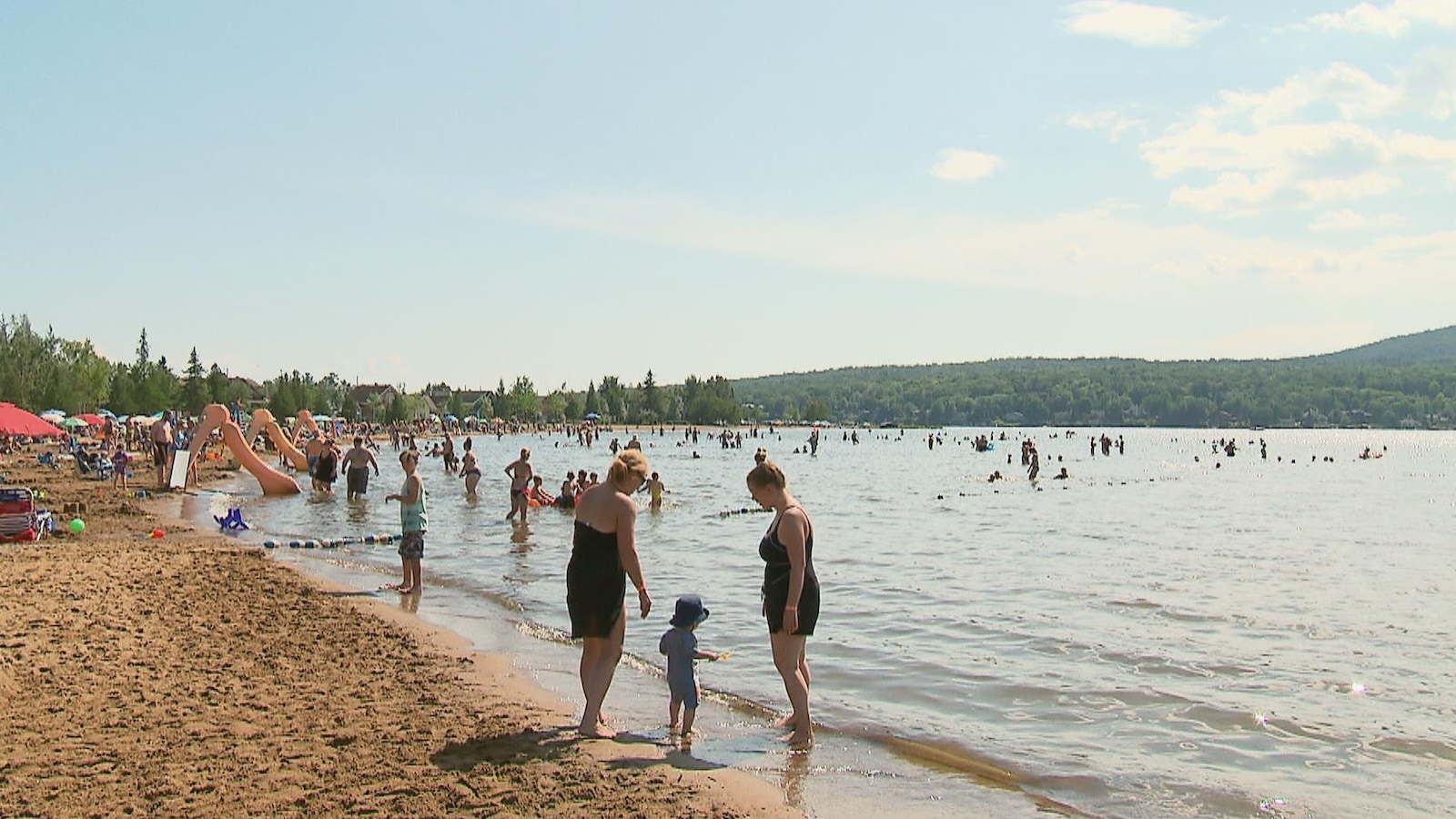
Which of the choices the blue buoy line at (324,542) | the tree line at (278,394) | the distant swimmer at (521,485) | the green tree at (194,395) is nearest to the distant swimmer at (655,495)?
the distant swimmer at (521,485)

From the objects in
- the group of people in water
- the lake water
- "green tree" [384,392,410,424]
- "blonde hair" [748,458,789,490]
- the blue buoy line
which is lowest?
the lake water

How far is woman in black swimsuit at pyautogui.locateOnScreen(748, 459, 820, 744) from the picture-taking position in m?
5.77

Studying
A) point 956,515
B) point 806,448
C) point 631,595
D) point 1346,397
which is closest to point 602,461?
point 806,448

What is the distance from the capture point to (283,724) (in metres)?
5.95

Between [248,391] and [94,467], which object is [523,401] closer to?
[248,391]

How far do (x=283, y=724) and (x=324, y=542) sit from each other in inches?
435

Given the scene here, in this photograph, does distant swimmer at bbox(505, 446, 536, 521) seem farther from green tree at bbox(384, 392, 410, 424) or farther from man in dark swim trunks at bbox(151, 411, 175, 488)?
green tree at bbox(384, 392, 410, 424)

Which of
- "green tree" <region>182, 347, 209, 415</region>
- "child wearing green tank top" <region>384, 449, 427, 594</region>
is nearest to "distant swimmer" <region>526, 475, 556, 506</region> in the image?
"child wearing green tank top" <region>384, 449, 427, 594</region>

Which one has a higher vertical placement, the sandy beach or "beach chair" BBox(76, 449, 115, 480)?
"beach chair" BBox(76, 449, 115, 480)

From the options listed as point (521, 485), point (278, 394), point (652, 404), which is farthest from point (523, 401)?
point (521, 485)

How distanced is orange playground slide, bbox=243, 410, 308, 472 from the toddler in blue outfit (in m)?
31.9

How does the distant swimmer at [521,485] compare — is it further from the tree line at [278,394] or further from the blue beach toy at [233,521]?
the tree line at [278,394]

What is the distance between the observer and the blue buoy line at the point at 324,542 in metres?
15.9

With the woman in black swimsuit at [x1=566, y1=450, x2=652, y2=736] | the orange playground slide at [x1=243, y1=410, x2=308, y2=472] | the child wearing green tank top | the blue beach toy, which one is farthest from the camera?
the orange playground slide at [x1=243, y1=410, x2=308, y2=472]
